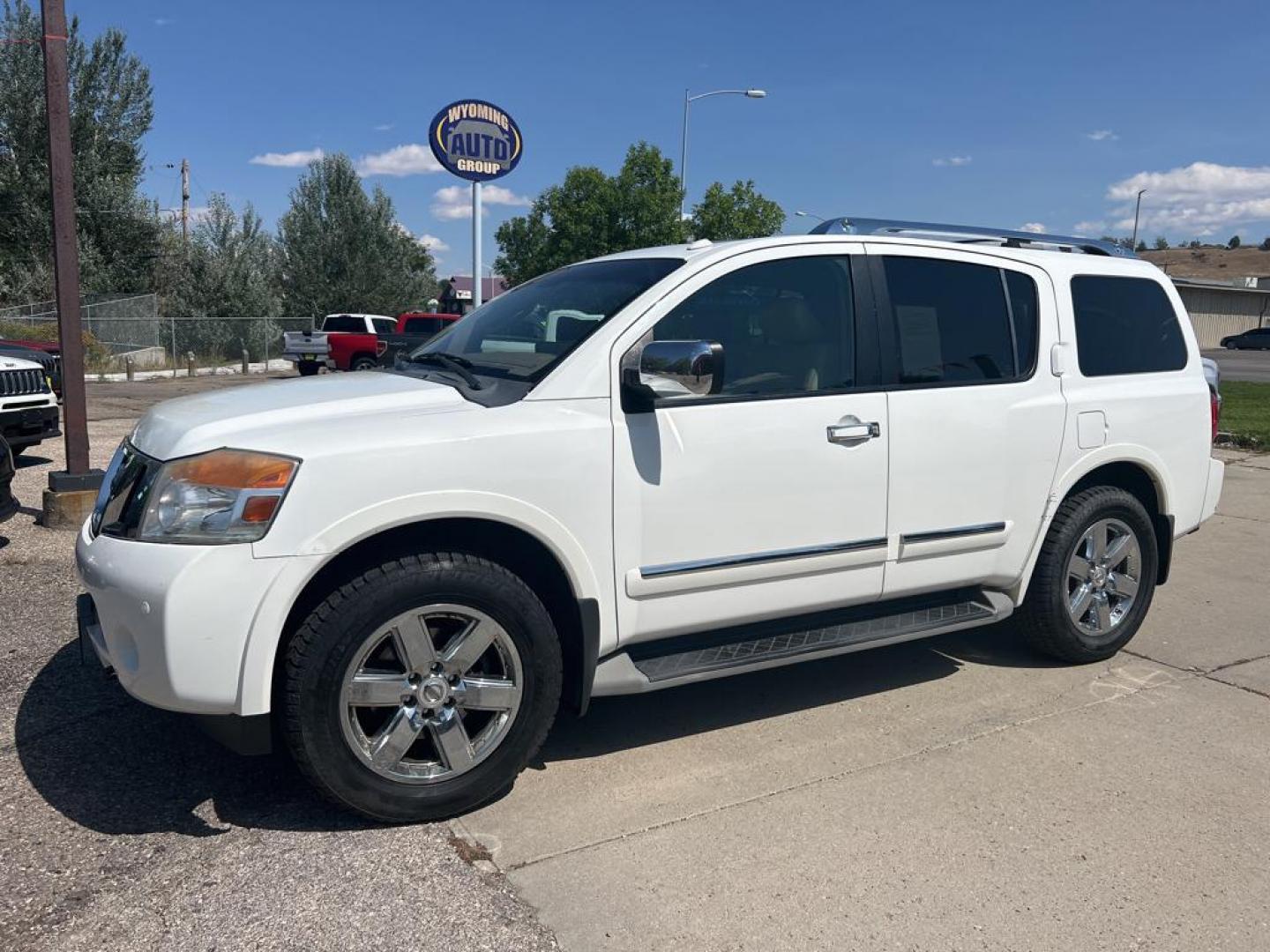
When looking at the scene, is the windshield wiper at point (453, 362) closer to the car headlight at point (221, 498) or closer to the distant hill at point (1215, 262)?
the car headlight at point (221, 498)

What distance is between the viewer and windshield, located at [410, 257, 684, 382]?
3.58 m

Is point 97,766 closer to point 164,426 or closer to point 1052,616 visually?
point 164,426

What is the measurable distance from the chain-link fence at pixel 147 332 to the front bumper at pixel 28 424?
1835 centimetres

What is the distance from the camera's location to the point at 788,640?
150 inches

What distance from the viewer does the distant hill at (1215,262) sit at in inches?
3743

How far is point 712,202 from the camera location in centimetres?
3638

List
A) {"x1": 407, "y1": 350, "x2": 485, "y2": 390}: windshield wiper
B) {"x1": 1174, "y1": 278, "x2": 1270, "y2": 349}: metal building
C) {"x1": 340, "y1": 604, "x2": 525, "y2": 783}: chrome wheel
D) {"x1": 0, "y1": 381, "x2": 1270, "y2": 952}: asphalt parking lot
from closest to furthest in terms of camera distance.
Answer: {"x1": 0, "y1": 381, "x2": 1270, "y2": 952}: asphalt parking lot
{"x1": 340, "y1": 604, "x2": 525, "y2": 783}: chrome wheel
{"x1": 407, "y1": 350, "x2": 485, "y2": 390}: windshield wiper
{"x1": 1174, "y1": 278, "x2": 1270, "y2": 349}: metal building

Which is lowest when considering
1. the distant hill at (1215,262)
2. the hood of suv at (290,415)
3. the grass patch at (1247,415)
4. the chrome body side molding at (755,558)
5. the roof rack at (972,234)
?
the grass patch at (1247,415)

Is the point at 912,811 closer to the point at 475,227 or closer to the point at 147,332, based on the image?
the point at 475,227

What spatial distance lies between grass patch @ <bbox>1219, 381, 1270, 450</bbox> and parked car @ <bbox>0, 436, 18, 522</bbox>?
12950 millimetres

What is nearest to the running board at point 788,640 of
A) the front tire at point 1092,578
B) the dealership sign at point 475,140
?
the front tire at point 1092,578

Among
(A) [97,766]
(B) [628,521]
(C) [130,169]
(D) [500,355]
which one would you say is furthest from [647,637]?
(C) [130,169]

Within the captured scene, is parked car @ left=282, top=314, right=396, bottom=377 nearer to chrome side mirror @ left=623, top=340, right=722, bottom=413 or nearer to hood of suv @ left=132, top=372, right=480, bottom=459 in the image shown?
hood of suv @ left=132, top=372, right=480, bottom=459

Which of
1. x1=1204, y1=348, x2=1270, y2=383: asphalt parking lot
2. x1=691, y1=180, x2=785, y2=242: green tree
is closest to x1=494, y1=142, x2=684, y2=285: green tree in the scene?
x1=691, y1=180, x2=785, y2=242: green tree
